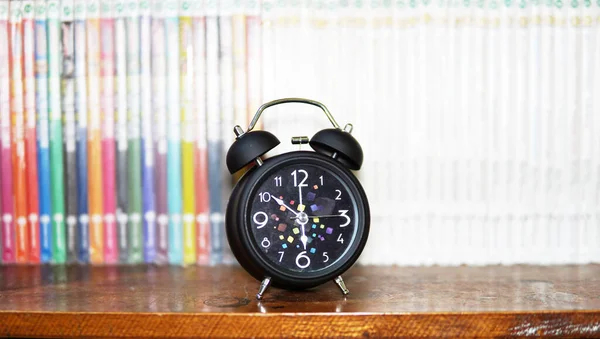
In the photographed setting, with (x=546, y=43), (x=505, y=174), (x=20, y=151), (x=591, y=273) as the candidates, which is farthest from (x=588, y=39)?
(x=20, y=151)

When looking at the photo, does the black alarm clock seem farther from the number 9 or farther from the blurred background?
the blurred background

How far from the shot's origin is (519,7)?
3.95ft

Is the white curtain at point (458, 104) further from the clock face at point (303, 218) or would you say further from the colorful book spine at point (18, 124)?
the colorful book spine at point (18, 124)

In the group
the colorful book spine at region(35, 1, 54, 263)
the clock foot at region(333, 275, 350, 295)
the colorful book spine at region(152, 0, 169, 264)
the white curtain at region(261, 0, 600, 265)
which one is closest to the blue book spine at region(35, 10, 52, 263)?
the colorful book spine at region(35, 1, 54, 263)

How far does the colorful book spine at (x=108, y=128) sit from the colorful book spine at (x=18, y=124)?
17 cm

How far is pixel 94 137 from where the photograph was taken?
4.04ft

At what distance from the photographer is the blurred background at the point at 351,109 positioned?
1.21 meters

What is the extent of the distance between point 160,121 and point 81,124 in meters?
0.16

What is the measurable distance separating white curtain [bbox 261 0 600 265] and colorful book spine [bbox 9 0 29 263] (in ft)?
1.63

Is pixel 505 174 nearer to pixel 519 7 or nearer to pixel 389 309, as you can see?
pixel 519 7

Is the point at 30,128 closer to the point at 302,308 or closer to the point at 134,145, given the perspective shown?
the point at 134,145

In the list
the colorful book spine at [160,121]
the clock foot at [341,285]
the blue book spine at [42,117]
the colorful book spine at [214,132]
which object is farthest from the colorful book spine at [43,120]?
the clock foot at [341,285]

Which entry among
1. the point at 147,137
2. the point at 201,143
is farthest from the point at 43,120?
the point at 201,143

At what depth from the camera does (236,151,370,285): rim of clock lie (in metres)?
0.96
